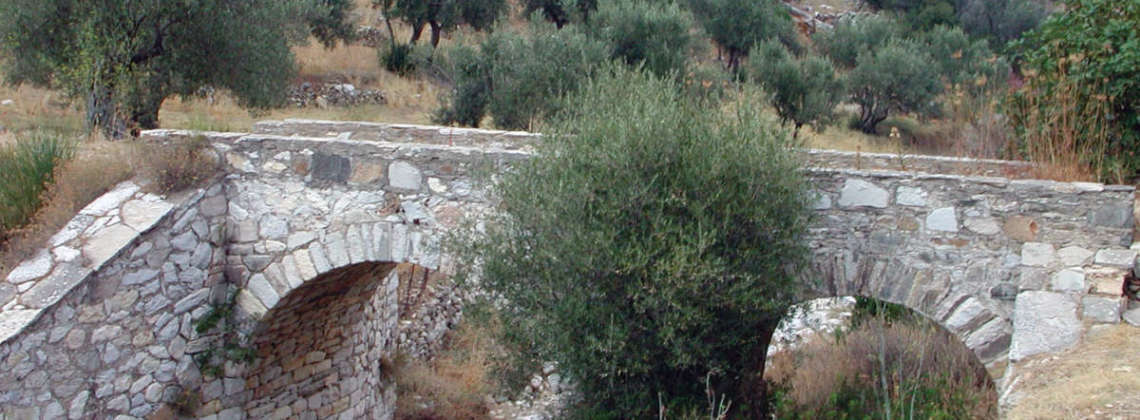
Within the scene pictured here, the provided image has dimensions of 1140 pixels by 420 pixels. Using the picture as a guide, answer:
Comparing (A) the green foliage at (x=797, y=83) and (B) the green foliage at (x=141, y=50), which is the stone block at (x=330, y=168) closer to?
(B) the green foliage at (x=141, y=50)

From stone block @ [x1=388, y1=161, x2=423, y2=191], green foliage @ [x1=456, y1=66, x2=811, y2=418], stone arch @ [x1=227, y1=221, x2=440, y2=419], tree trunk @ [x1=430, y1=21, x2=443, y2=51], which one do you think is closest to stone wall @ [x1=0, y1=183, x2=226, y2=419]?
stone arch @ [x1=227, y1=221, x2=440, y2=419]

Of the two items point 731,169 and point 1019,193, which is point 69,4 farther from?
point 1019,193

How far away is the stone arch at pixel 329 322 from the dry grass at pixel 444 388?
12.1 inches

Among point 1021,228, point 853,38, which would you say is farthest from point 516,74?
point 853,38

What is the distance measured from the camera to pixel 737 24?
23672 millimetres

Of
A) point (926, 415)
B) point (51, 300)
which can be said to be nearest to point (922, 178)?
point (926, 415)

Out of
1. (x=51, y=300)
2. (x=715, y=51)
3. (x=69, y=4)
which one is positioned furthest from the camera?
(x=715, y=51)

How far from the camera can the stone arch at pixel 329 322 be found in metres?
6.93

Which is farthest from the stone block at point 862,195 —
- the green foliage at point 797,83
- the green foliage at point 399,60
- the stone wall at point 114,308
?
the green foliage at point 399,60

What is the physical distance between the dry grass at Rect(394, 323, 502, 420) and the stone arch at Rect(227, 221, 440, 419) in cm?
31

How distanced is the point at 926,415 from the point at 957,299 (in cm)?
136

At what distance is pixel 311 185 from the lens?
23.1 feet

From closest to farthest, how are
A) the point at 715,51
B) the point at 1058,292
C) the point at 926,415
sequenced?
1. the point at 1058,292
2. the point at 926,415
3. the point at 715,51

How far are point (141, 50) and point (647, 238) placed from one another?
8.24 m
